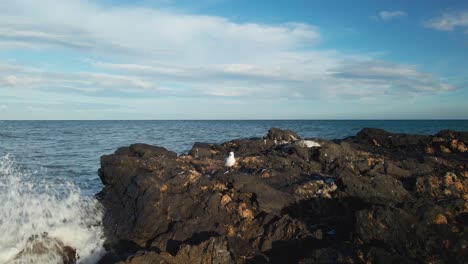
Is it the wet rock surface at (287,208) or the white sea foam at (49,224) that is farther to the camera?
the white sea foam at (49,224)

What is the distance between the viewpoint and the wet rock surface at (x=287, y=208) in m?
5.51

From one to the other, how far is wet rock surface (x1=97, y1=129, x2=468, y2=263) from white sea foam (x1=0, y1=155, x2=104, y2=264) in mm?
390

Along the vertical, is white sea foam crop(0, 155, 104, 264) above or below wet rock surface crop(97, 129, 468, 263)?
below

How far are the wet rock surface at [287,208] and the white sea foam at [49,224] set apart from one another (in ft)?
1.28

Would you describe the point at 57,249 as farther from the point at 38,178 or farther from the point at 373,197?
the point at 38,178

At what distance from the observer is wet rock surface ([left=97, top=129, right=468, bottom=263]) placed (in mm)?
5512

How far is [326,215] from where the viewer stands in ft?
27.0

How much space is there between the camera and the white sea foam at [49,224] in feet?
26.0

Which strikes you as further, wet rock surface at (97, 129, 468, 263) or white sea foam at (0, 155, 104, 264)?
white sea foam at (0, 155, 104, 264)

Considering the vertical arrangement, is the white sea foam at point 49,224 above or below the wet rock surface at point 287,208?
below

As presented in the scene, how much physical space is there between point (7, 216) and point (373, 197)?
29.5 feet

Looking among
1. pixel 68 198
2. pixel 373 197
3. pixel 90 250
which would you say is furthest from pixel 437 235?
pixel 68 198

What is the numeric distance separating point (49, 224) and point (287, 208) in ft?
18.8

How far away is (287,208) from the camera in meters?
8.40
